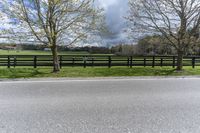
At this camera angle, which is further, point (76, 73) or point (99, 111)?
point (76, 73)

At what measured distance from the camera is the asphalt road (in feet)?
16.2

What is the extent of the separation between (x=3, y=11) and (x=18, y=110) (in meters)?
10.4

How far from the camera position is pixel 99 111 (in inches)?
242

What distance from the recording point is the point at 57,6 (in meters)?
14.6

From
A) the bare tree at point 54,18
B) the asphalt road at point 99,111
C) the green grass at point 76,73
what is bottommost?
the asphalt road at point 99,111

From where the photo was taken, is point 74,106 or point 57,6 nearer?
point 74,106

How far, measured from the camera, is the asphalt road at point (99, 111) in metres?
4.93

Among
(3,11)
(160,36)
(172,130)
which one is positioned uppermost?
(3,11)

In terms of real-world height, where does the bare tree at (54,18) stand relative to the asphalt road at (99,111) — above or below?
above

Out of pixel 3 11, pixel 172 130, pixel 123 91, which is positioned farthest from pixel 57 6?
pixel 172 130

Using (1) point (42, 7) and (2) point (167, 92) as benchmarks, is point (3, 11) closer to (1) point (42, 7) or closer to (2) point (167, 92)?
(1) point (42, 7)

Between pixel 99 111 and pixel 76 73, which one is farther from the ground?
pixel 76 73

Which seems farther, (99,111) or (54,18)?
(54,18)

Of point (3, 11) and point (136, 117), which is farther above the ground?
point (3, 11)
